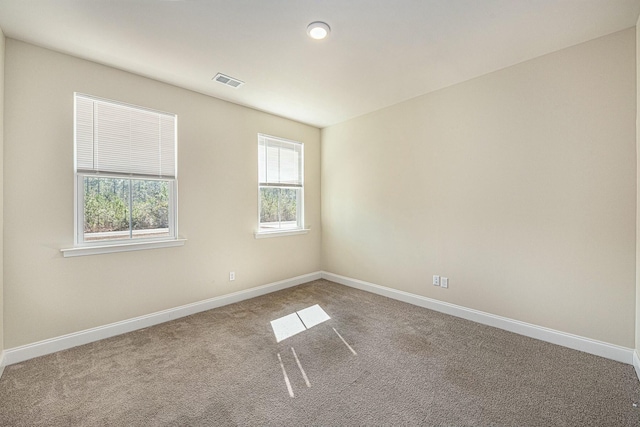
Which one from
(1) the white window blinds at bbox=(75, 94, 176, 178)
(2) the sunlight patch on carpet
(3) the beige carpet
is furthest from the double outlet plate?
(1) the white window blinds at bbox=(75, 94, 176, 178)

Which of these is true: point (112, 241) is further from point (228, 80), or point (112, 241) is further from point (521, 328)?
point (521, 328)

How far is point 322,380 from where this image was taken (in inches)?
81.0

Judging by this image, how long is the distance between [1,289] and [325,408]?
272 centimetres

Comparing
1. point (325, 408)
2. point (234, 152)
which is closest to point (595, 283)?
point (325, 408)

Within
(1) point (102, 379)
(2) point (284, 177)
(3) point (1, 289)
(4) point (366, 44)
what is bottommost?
(1) point (102, 379)

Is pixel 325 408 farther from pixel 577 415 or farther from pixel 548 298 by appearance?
pixel 548 298

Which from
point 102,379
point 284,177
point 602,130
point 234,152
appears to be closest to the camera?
point 102,379

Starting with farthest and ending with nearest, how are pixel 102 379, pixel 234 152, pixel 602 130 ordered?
1. pixel 234 152
2. pixel 602 130
3. pixel 102 379

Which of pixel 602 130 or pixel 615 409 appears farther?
pixel 602 130

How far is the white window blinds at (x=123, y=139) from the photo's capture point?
8.61ft

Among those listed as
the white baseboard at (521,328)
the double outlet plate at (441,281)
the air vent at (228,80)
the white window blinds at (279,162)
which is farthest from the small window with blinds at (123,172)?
the double outlet plate at (441,281)

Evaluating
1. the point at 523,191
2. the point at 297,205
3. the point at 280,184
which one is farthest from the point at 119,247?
the point at 523,191

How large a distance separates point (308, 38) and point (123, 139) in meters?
2.15

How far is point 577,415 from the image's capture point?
1695mm
